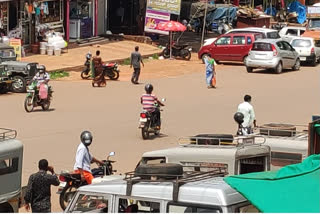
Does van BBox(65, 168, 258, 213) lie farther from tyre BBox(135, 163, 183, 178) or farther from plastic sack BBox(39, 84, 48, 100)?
plastic sack BBox(39, 84, 48, 100)

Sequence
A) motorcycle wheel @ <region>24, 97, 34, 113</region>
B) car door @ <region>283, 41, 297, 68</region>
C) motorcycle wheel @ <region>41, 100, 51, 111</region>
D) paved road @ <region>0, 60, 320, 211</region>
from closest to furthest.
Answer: paved road @ <region>0, 60, 320, 211</region> → motorcycle wheel @ <region>24, 97, 34, 113</region> → motorcycle wheel @ <region>41, 100, 51, 111</region> → car door @ <region>283, 41, 297, 68</region>

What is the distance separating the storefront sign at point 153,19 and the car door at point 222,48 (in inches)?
147

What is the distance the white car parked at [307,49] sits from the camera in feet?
115

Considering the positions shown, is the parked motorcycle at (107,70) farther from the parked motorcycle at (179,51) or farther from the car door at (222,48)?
the parked motorcycle at (179,51)

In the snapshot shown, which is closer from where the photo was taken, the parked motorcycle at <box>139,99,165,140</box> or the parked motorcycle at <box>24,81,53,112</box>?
the parked motorcycle at <box>139,99,165,140</box>

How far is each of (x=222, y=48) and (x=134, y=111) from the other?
41.8ft

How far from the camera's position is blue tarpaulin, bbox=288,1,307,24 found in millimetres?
53969

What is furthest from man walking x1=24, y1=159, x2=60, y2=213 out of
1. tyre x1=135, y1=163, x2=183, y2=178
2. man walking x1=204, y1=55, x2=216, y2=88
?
man walking x1=204, y1=55, x2=216, y2=88

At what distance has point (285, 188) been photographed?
22.5ft

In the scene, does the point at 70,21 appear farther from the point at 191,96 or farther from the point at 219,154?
the point at 219,154

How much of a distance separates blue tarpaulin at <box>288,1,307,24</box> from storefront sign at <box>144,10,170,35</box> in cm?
1797

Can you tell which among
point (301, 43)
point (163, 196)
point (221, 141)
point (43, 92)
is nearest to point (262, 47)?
point (301, 43)

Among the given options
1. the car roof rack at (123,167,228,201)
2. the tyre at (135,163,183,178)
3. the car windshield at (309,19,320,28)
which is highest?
the car windshield at (309,19,320,28)

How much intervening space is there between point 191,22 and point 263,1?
34.4 feet
